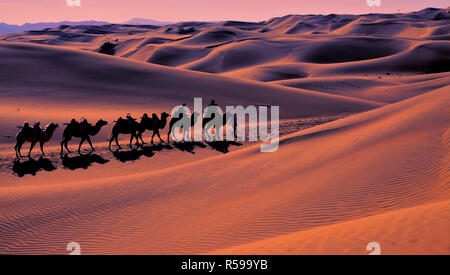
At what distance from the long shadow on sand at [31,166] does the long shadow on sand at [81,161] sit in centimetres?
51

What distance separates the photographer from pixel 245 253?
227 inches

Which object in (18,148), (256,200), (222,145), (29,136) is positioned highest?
(29,136)

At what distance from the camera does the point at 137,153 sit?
15.2 metres

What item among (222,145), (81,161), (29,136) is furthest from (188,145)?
(29,136)

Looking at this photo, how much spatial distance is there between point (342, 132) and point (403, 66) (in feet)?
138

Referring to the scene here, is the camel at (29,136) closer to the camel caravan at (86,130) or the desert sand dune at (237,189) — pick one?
the camel caravan at (86,130)

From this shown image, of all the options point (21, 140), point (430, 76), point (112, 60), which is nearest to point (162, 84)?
point (112, 60)

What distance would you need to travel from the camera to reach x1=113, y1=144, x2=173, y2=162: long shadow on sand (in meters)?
14.5

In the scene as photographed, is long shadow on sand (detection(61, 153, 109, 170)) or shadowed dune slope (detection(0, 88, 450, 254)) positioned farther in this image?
long shadow on sand (detection(61, 153, 109, 170))

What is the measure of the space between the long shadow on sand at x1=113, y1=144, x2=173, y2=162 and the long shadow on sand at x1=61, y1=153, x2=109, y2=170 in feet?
2.19

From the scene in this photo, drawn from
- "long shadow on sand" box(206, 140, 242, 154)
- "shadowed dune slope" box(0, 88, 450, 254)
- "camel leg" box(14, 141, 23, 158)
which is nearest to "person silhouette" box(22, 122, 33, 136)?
"camel leg" box(14, 141, 23, 158)

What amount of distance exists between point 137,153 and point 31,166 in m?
3.83

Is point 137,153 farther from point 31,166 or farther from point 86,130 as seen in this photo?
point 31,166

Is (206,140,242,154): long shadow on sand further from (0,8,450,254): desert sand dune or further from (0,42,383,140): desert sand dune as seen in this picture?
(0,42,383,140): desert sand dune
